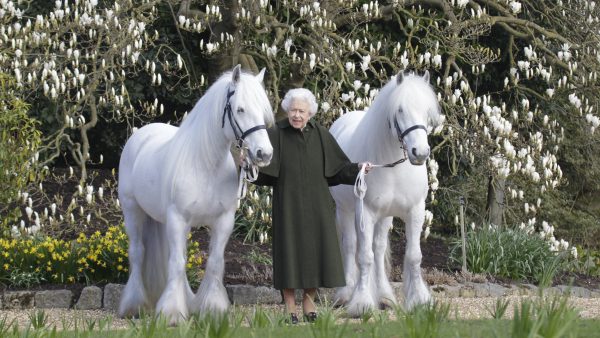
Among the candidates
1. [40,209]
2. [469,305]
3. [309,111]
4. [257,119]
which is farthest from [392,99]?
[40,209]

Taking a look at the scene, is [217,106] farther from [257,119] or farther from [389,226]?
[389,226]

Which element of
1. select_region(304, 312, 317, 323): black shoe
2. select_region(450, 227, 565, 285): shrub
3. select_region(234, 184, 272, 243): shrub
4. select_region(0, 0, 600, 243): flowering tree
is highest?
select_region(0, 0, 600, 243): flowering tree

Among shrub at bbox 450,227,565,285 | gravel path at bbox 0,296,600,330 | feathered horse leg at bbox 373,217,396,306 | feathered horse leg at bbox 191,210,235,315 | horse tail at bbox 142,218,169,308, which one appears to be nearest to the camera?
feathered horse leg at bbox 191,210,235,315

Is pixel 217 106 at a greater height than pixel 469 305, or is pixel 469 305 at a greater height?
pixel 217 106

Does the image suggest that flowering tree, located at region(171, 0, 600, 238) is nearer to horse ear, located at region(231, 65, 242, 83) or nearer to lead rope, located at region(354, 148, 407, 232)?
lead rope, located at region(354, 148, 407, 232)

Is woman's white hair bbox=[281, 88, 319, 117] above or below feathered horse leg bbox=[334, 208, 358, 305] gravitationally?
above

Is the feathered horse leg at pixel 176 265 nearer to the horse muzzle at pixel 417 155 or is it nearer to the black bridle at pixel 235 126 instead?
the black bridle at pixel 235 126

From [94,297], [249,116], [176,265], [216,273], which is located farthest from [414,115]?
[94,297]

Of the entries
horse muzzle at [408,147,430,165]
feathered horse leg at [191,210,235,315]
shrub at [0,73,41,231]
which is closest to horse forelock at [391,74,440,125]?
horse muzzle at [408,147,430,165]

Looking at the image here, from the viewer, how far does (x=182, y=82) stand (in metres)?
13.3

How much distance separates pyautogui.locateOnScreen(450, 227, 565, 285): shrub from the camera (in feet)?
32.9

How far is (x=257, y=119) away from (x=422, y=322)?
252 centimetres

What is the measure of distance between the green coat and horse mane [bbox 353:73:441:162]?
23.5 inches

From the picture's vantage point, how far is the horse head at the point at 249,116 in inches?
244
